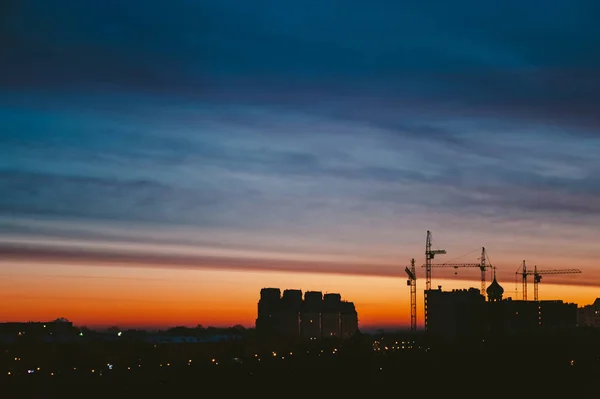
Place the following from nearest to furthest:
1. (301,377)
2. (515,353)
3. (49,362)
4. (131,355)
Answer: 1. (301,377)
2. (49,362)
3. (131,355)
4. (515,353)

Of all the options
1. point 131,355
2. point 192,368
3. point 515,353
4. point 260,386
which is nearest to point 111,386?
point 260,386

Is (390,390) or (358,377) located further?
(358,377)

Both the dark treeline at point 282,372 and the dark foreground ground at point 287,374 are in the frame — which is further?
the dark treeline at point 282,372

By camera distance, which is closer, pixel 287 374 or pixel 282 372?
pixel 287 374

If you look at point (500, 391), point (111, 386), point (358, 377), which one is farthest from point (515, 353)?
point (111, 386)

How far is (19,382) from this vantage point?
11038 centimetres

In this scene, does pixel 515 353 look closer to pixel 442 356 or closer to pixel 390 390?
pixel 442 356

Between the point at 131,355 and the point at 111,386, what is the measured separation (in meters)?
71.5

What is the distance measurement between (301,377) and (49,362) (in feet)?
152

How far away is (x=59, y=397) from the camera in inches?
3625

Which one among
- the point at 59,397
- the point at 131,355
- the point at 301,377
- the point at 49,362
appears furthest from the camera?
the point at 131,355

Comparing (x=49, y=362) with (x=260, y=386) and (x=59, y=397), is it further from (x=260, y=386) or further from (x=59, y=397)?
(x=59, y=397)

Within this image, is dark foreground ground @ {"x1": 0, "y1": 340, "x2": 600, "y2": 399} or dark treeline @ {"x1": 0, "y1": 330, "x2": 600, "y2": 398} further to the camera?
dark treeline @ {"x1": 0, "y1": 330, "x2": 600, "y2": 398}

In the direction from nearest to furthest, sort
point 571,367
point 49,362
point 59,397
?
1. point 59,397
2. point 49,362
3. point 571,367
